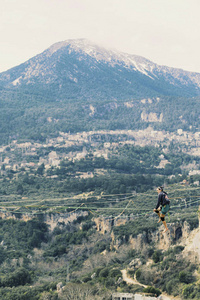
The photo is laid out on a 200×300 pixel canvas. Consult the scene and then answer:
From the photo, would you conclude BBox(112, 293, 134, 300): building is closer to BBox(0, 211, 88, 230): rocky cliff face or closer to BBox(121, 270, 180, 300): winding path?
BBox(121, 270, 180, 300): winding path

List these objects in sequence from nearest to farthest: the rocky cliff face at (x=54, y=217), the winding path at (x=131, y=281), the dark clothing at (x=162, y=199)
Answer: the dark clothing at (x=162, y=199)
the winding path at (x=131, y=281)
the rocky cliff face at (x=54, y=217)

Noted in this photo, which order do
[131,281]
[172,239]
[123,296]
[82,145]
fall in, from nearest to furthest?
[123,296] → [131,281] → [172,239] → [82,145]

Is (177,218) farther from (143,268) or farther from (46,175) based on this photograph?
(46,175)

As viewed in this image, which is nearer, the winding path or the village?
the winding path

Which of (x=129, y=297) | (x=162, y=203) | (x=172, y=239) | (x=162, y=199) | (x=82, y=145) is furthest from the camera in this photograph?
(x=82, y=145)

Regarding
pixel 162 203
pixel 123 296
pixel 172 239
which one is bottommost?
pixel 123 296

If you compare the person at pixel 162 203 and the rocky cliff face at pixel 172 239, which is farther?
the rocky cliff face at pixel 172 239

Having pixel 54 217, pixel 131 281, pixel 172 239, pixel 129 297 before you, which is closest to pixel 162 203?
pixel 129 297

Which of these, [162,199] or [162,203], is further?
[162,203]

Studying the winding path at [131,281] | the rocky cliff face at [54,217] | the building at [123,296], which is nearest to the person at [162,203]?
the building at [123,296]

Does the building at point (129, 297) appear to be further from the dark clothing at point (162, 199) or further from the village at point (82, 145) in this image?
the village at point (82, 145)

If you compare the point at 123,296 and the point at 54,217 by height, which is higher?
the point at 123,296

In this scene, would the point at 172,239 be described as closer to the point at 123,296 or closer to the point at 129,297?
the point at 123,296

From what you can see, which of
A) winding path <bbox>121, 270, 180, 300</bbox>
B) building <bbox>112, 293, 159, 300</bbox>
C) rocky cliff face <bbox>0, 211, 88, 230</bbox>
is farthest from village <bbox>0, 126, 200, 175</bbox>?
building <bbox>112, 293, 159, 300</bbox>
